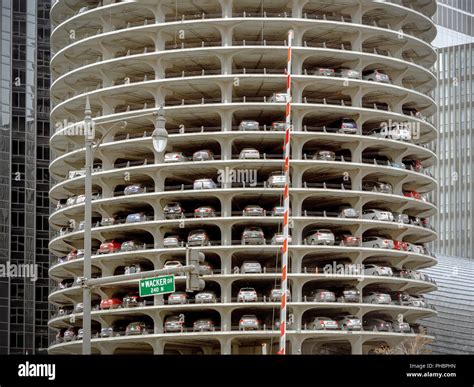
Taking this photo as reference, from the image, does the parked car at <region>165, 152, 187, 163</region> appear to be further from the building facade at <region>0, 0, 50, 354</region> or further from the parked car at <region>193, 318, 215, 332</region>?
the building facade at <region>0, 0, 50, 354</region>

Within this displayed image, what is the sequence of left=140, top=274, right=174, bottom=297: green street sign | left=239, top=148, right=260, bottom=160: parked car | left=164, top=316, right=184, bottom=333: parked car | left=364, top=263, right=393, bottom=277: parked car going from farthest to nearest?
1. left=364, top=263, right=393, bottom=277: parked car
2. left=239, top=148, right=260, bottom=160: parked car
3. left=164, top=316, right=184, bottom=333: parked car
4. left=140, top=274, right=174, bottom=297: green street sign

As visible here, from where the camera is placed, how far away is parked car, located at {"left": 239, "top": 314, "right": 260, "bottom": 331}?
8969cm

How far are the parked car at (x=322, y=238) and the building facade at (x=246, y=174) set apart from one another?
0.13 meters

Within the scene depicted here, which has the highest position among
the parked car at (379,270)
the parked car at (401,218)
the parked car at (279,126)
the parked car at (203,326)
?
the parked car at (279,126)

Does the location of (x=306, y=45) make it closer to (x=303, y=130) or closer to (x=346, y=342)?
(x=303, y=130)

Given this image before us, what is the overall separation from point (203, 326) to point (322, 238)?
12757 millimetres

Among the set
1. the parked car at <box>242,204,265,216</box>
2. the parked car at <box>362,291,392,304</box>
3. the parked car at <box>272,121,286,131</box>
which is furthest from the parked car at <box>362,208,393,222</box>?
the parked car at <box>272,121,286,131</box>

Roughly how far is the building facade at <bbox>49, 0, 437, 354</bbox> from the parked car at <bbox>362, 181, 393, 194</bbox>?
0.15 m

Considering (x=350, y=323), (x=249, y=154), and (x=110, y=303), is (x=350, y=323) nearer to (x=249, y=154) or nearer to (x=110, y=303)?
(x=249, y=154)

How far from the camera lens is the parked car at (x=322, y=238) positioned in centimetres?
9269

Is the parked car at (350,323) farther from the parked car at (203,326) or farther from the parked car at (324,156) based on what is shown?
the parked car at (324,156)

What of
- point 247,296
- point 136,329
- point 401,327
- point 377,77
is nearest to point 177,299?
point 136,329

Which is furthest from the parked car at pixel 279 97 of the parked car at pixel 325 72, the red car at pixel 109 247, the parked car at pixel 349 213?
the red car at pixel 109 247
